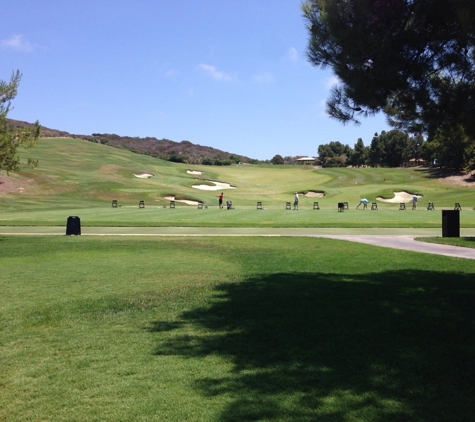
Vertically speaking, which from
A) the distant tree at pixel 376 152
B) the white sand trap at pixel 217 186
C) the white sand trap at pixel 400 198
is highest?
the distant tree at pixel 376 152

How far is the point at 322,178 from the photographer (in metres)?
90.8

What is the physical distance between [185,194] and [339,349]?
177ft

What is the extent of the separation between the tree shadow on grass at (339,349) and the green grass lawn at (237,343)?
2 centimetres

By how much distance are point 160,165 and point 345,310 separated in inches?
3665

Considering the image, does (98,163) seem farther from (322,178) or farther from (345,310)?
(345,310)

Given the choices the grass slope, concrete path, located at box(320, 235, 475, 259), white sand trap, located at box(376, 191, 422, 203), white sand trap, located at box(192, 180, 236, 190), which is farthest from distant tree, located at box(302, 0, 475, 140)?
white sand trap, located at box(192, 180, 236, 190)

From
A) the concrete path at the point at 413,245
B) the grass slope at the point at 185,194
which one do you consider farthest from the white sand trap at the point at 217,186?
the concrete path at the point at 413,245

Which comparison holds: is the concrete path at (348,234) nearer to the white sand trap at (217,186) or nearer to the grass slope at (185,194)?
the grass slope at (185,194)

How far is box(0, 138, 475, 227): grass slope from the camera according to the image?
3459 cm

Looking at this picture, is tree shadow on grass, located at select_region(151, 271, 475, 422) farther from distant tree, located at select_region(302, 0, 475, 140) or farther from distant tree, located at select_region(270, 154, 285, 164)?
distant tree, located at select_region(270, 154, 285, 164)

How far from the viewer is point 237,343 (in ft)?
22.1


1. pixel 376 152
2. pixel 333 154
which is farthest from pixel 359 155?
pixel 333 154

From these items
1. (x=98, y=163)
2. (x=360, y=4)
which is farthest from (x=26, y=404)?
(x=98, y=163)

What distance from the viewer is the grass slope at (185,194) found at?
3459cm
